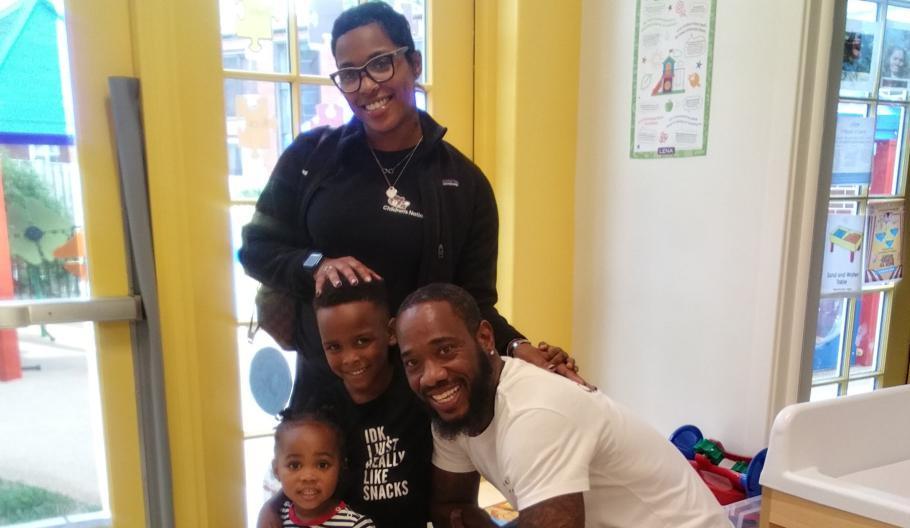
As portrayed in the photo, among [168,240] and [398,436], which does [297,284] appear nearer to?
[398,436]

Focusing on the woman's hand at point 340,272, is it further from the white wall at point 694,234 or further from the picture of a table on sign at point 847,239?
the picture of a table on sign at point 847,239

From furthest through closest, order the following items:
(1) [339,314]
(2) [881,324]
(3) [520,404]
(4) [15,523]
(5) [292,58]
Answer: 1. (2) [881,324]
2. (5) [292,58]
3. (4) [15,523]
4. (1) [339,314]
5. (3) [520,404]

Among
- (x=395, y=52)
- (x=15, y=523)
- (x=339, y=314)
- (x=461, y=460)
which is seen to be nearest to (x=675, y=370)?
(x=461, y=460)

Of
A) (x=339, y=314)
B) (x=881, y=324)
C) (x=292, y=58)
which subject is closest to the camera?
(x=339, y=314)

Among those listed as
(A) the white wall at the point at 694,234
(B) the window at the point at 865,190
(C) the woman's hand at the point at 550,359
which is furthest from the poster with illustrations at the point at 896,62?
(C) the woman's hand at the point at 550,359

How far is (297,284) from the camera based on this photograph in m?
1.12

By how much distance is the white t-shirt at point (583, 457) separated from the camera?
0.95m

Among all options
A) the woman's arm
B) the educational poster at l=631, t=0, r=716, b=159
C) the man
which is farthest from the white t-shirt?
the educational poster at l=631, t=0, r=716, b=159

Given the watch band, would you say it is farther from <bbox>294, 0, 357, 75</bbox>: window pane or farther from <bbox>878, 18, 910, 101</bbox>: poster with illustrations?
<bbox>878, 18, 910, 101</bbox>: poster with illustrations

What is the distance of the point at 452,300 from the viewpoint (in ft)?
3.41

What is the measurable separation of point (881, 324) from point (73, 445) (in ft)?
7.18

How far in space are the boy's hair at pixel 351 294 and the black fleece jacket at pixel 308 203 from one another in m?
0.04

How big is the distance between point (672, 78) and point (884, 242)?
734 mm

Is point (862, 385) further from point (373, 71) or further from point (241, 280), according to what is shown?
point (241, 280)
